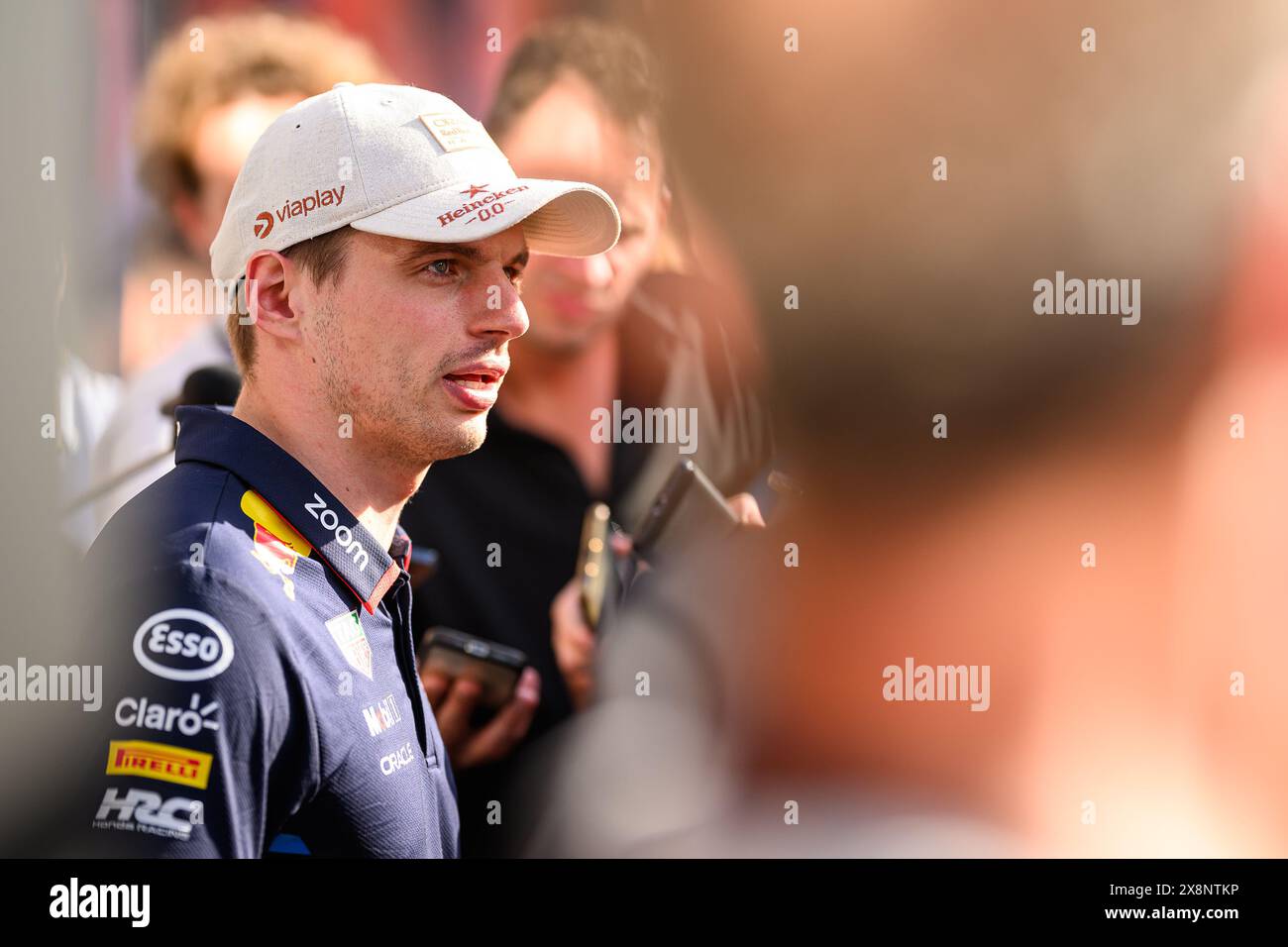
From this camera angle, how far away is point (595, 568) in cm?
278

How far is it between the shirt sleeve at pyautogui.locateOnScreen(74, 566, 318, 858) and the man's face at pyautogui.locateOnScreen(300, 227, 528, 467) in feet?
1.09

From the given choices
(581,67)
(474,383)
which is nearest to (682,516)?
(581,67)

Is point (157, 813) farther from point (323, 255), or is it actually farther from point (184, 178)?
point (184, 178)

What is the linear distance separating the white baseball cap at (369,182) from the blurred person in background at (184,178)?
48.4 inches

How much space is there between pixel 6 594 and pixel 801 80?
2.27 meters

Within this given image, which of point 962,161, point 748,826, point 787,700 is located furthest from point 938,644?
point 962,161

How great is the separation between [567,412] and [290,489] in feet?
4.49

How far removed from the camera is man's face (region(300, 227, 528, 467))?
1544mm

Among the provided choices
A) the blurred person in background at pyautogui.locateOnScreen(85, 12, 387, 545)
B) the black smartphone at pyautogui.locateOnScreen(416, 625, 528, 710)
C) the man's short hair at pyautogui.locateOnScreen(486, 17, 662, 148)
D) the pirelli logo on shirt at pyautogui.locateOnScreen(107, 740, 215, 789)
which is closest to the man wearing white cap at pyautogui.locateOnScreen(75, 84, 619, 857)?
the pirelli logo on shirt at pyautogui.locateOnScreen(107, 740, 215, 789)

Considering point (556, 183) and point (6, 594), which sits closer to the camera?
point (556, 183)

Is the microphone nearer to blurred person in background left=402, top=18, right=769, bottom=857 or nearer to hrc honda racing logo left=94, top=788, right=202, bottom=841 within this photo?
blurred person in background left=402, top=18, right=769, bottom=857

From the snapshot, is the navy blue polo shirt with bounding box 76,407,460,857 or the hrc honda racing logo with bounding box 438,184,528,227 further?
the hrc honda racing logo with bounding box 438,184,528,227
